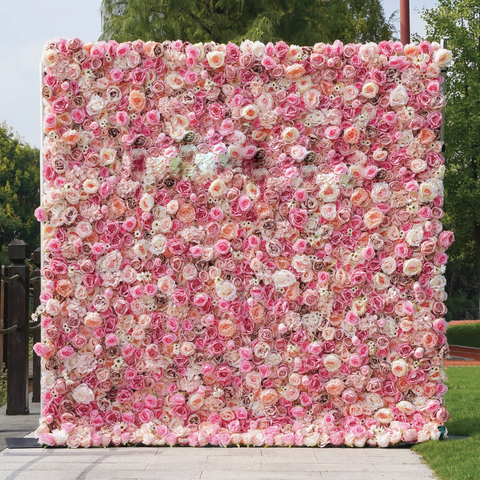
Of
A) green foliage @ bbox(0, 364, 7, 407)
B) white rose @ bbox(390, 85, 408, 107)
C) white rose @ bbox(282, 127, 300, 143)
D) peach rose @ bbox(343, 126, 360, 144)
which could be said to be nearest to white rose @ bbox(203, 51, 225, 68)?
white rose @ bbox(282, 127, 300, 143)

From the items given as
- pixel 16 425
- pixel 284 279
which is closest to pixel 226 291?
pixel 284 279

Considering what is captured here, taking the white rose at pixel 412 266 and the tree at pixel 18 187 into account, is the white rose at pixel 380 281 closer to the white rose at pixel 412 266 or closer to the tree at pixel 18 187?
the white rose at pixel 412 266

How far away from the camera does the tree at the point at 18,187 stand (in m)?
34.2

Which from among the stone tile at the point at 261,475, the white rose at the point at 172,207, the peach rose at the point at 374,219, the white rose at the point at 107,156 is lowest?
the stone tile at the point at 261,475

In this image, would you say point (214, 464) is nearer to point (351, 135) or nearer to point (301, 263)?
point (301, 263)

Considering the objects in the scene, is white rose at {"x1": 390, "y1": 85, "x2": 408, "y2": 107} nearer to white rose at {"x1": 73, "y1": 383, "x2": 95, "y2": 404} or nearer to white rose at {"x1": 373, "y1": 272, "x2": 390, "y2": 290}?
white rose at {"x1": 373, "y1": 272, "x2": 390, "y2": 290}

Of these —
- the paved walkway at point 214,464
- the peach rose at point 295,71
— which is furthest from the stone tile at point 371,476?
the peach rose at point 295,71

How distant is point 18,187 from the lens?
116 feet

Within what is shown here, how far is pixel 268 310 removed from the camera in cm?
541

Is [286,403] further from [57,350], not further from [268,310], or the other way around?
[57,350]

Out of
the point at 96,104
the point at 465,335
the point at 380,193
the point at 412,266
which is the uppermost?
the point at 96,104

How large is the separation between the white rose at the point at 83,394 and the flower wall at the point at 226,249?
1 cm

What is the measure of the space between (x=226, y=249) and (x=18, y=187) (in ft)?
106

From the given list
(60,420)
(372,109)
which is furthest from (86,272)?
(372,109)
